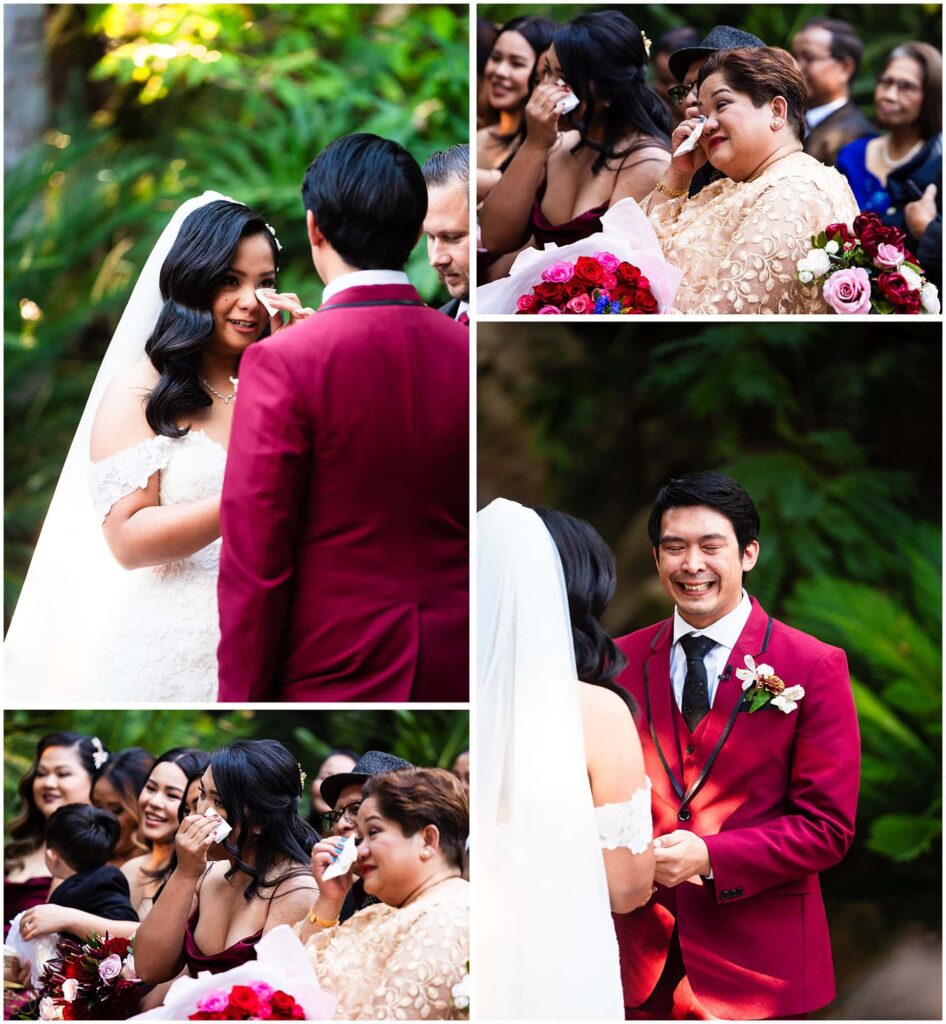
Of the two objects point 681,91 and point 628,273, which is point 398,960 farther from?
point 681,91

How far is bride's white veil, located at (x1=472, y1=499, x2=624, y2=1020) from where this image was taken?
11.3ft

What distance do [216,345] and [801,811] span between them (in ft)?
6.27

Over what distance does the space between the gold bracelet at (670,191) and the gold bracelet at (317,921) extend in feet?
6.75

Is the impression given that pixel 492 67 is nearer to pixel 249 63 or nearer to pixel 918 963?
pixel 249 63

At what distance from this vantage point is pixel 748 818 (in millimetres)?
3539

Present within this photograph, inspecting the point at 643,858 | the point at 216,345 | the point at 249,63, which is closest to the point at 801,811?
the point at 643,858

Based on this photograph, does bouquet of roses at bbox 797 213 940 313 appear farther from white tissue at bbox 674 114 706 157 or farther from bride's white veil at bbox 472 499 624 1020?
bride's white veil at bbox 472 499 624 1020

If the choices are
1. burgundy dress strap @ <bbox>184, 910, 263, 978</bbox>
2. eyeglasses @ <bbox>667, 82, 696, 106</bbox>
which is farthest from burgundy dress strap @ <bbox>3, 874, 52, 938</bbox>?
eyeglasses @ <bbox>667, 82, 696, 106</bbox>

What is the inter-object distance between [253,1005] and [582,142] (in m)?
2.41

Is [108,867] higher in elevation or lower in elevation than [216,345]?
lower

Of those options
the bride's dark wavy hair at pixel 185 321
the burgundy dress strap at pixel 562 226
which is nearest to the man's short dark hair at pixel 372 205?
the bride's dark wavy hair at pixel 185 321

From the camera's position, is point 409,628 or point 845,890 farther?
point 845,890

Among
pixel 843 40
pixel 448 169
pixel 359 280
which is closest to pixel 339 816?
pixel 359 280

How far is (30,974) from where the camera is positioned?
12.3 ft
